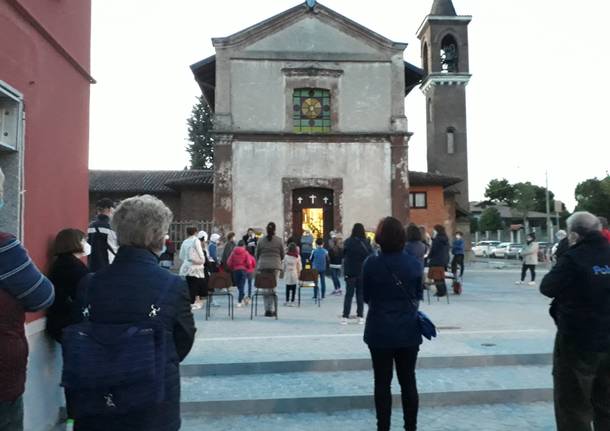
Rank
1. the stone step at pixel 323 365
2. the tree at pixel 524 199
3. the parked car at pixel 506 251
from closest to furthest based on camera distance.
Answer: the stone step at pixel 323 365, the parked car at pixel 506 251, the tree at pixel 524 199

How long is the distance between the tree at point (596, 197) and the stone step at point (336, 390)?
49.7 meters

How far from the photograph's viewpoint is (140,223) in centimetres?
283

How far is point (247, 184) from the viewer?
22953 mm

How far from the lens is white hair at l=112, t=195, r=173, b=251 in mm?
2824

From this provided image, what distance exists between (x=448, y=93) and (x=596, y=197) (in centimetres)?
2511

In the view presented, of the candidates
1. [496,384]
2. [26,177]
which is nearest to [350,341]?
[496,384]

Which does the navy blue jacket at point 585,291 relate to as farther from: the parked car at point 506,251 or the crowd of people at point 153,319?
the parked car at point 506,251

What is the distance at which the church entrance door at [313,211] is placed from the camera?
2347 centimetres

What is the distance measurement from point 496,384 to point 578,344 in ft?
8.11

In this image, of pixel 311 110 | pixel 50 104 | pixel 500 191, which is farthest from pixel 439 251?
pixel 500 191

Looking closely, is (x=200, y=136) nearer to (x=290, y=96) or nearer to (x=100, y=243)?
(x=290, y=96)

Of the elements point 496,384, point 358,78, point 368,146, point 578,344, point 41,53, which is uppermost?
point 358,78

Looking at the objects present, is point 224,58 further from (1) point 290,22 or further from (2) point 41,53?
(2) point 41,53

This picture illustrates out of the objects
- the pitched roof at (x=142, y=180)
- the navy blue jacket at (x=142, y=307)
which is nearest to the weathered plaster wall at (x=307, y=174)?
the pitched roof at (x=142, y=180)
